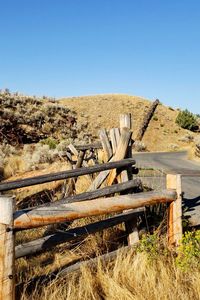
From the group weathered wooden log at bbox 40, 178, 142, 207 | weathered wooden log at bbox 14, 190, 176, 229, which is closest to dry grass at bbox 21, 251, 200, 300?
weathered wooden log at bbox 14, 190, 176, 229

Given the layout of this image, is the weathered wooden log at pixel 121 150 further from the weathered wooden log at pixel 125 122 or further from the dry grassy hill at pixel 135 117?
the dry grassy hill at pixel 135 117

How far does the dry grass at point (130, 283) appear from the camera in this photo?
4309 millimetres

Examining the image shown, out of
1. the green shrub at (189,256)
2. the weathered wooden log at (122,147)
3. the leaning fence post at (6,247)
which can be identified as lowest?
the green shrub at (189,256)

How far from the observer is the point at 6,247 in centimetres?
353

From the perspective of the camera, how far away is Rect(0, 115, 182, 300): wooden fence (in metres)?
3.54

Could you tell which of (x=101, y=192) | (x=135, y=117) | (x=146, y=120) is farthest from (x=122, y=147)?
(x=135, y=117)

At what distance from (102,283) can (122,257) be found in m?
0.76

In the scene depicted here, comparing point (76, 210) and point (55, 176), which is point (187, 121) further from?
point (76, 210)

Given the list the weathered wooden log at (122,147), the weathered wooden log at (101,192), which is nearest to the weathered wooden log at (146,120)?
the weathered wooden log at (122,147)

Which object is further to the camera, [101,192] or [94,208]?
[101,192]

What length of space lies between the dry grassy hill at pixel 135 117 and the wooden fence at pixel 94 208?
3858 cm

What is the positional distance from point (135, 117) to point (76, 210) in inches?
2227

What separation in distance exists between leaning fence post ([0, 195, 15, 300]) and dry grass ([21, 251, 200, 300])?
0.63 metres

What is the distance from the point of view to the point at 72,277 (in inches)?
184
